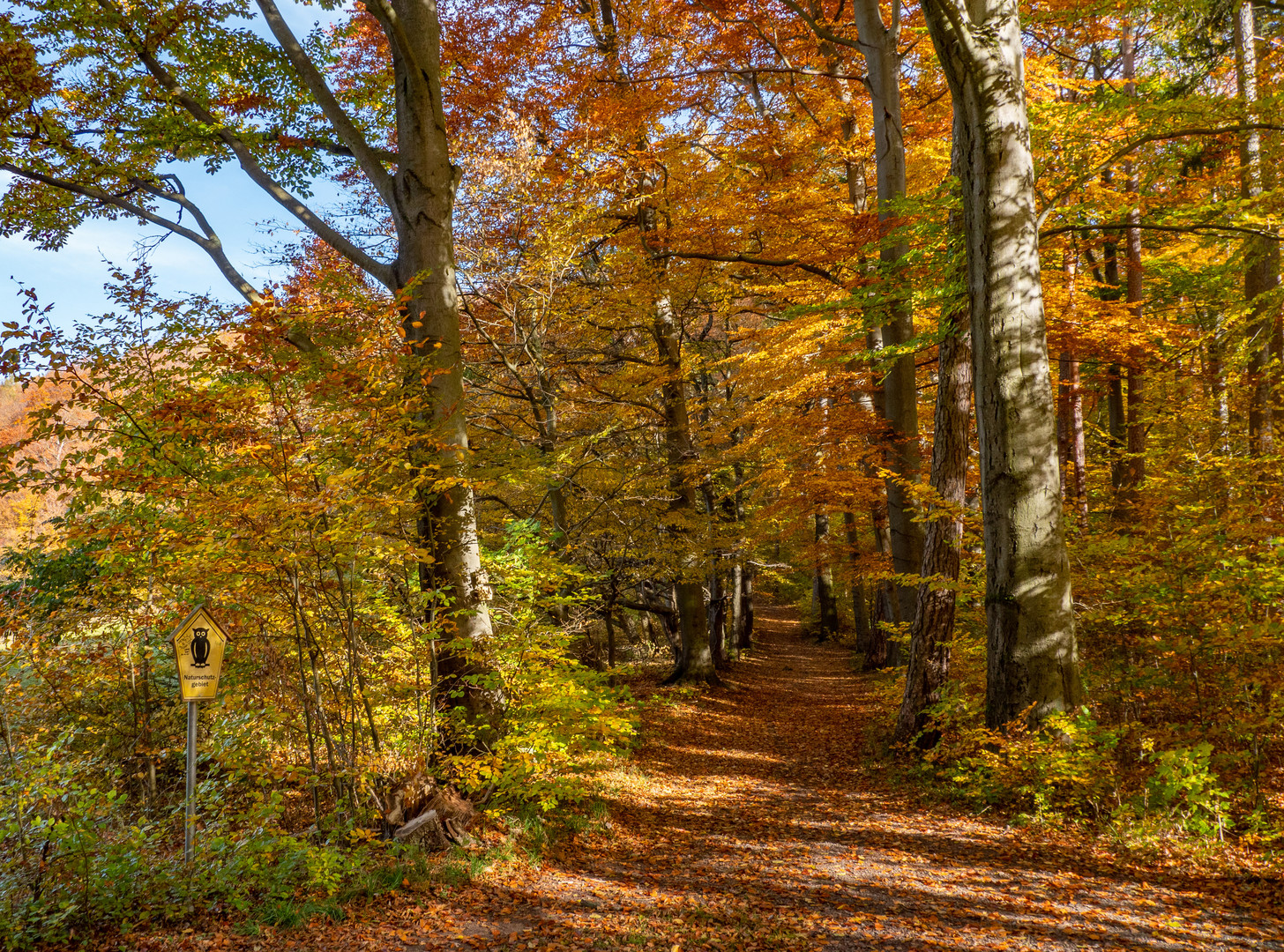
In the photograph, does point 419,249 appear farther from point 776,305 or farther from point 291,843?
point 776,305

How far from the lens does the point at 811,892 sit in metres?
4.84

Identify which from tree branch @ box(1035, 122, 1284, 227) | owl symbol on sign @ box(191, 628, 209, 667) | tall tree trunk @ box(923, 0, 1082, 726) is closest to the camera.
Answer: owl symbol on sign @ box(191, 628, 209, 667)

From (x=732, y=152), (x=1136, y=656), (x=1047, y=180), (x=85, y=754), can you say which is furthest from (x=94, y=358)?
(x=732, y=152)

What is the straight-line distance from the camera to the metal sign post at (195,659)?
4.59m

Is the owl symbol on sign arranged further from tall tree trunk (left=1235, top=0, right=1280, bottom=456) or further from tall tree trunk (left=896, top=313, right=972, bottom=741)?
tall tree trunk (left=1235, top=0, right=1280, bottom=456)

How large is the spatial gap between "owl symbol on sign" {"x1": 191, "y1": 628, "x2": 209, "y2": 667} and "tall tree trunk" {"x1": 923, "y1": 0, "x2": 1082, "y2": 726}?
613 cm

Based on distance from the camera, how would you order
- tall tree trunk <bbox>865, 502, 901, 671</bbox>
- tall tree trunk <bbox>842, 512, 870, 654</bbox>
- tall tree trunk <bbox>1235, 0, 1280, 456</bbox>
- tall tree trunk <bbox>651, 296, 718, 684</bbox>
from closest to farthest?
tall tree trunk <bbox>1235, 0, 1280, 456</bbox> → tall tree trunk <bbox>651, 296, 718, 684</bbox> → tall tree trunk <bbox>865, 502, 901, 671</bbox> → tall tree trunk <bbox>842, 512, 870, 654</bbox>

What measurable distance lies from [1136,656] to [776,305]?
9417 mm

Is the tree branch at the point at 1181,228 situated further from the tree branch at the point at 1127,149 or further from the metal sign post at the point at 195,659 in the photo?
the metal sign post at the point at 195,659

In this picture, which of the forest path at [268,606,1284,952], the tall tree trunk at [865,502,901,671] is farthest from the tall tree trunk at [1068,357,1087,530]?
the forest path at [268,606,1284,952]

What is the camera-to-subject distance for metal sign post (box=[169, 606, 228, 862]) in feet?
15.1

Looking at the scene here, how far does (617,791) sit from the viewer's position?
299 inches

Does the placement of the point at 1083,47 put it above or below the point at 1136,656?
above

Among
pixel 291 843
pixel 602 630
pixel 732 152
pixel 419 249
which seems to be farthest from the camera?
pixel 602 630
